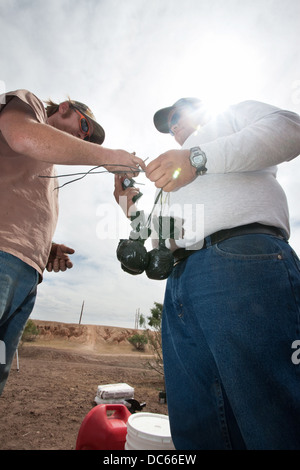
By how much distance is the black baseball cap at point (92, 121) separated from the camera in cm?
224

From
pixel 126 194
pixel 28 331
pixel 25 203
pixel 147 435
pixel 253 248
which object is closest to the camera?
pixel 253 248

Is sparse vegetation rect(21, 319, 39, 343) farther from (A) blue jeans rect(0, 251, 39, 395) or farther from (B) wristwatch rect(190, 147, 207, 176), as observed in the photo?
(B) wristwatch rect(190, 147, 207, 176)

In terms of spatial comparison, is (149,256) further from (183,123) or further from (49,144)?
(183,123)

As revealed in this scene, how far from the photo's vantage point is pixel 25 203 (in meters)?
1.66

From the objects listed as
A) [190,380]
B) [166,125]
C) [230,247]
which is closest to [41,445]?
A: [190,380]

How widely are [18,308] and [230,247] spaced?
1.45 metres

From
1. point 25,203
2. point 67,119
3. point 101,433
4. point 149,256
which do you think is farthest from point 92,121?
point 101,433

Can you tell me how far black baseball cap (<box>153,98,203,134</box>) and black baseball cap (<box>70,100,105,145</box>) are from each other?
557mm

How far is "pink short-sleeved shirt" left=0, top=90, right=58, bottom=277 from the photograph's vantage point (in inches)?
59.7

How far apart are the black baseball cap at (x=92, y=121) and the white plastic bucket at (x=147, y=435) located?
8.71 ft

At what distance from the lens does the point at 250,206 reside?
1194 mm

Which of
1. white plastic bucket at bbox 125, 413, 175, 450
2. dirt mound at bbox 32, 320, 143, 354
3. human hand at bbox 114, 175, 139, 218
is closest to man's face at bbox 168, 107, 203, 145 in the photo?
human hand at bbox 114, 175, 139, 218

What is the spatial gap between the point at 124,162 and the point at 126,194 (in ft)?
1.31

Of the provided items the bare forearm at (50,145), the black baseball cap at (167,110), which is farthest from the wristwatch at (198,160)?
the black baseball cap at (167,110)
